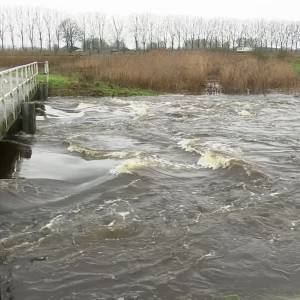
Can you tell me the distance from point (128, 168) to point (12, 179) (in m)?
2.48

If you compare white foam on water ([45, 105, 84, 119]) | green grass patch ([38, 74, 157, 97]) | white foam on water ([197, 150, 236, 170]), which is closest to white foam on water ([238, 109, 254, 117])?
white foam on water ([45, 105, 84, 119])

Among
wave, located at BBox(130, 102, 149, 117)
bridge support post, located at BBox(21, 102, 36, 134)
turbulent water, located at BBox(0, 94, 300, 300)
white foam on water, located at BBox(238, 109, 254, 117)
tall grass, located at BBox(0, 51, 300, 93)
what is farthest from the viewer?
tall grass, located at BBox(0, 51, 300, 93)

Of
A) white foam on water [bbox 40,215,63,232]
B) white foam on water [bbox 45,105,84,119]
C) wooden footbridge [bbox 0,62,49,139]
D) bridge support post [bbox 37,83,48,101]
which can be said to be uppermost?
wooden footbridge [bbox 0,62,49,139]

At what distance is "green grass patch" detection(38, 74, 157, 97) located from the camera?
96.1ft

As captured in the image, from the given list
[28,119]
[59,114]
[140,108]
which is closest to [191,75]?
[140,108]

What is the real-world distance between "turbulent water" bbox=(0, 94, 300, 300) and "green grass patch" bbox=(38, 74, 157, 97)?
1436 centimetres

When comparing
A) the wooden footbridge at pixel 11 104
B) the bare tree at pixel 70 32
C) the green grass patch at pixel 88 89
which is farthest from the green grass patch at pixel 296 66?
the bare tree at pixel 70 32

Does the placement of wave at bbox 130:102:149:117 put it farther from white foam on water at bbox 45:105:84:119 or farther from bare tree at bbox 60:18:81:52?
bare tree at bbox 60:18:81:52

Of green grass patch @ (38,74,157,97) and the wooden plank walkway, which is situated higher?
the wooden plank walkway

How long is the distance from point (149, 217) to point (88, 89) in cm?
2307

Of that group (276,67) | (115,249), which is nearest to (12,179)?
(115,249)

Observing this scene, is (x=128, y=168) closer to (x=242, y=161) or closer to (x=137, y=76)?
(x=242, y=161)

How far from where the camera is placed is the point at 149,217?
24.8ft

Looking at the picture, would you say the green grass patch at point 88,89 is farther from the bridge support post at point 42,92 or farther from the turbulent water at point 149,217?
the turbulent water at point 149,217
